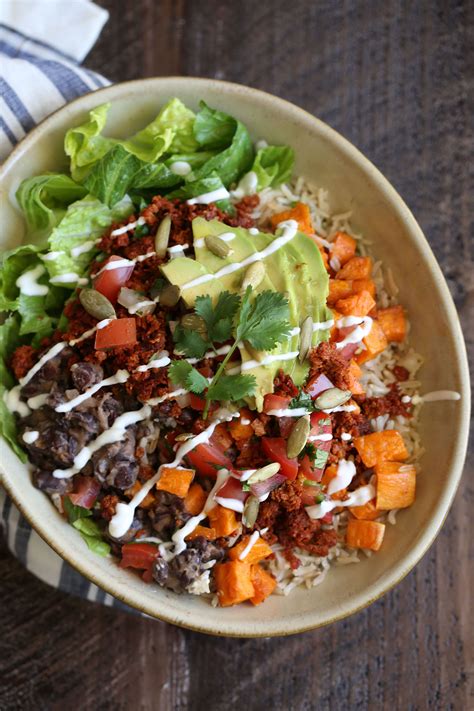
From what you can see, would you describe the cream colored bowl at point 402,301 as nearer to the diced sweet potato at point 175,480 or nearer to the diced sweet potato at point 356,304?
the diced sweet potato at point 356,304

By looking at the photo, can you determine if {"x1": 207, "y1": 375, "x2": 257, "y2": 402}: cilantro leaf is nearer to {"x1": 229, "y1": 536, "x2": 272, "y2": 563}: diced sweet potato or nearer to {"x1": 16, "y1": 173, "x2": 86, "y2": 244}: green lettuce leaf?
{"x1": 229, "y1": 536, "x2": 272, "y2": 563}: diced sweet potato

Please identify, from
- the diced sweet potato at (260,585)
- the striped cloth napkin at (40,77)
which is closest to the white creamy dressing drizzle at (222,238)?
the striped cloth napkin at (40,77)

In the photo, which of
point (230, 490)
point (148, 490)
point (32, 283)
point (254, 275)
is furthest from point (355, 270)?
point (32, 283)

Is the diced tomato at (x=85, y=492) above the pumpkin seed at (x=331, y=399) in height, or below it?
below

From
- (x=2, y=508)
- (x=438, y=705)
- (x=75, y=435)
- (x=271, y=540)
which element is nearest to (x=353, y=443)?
(x=271, y=540)

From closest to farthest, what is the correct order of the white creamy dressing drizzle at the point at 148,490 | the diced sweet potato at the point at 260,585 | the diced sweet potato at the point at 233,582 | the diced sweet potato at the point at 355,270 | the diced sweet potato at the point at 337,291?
the white creamy dressing drizzle at the point at 148,490, the diced sweet potato at the point at 233,582, the diced sweet potato at the point at 260,585, the diced sweet potato at the point at 337,291, the diced sweet potato at the point at 355,270

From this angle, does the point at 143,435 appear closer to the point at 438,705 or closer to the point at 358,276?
the point at 358,276

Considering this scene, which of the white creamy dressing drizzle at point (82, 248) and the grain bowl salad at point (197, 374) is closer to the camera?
the grain bowl salad at point (197, 374)
